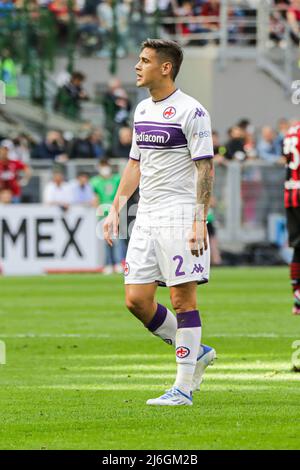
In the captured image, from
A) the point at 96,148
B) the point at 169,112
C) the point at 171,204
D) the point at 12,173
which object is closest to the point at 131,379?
the point at 171,204

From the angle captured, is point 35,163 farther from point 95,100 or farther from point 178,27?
point 178,27

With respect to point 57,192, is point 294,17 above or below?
above

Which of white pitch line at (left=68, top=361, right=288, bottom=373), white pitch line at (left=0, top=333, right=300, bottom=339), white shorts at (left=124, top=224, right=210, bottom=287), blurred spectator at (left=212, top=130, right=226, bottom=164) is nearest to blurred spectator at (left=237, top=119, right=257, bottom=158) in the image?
blurred spectator at (left=212, top=130, right=226, bottom=164)

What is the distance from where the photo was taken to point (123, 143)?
96.7 ft

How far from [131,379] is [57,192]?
16709 mm

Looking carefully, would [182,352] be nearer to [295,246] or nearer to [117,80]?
[295,246]

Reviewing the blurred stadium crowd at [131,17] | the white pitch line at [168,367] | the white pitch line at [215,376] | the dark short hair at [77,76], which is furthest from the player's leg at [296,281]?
the blurred stadium crowd at [131,17]

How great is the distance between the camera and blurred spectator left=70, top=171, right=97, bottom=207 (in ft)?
90.9

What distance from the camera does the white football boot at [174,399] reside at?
372 inches

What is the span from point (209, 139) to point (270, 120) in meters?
29.2

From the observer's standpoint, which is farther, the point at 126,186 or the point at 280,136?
the point at 280,136

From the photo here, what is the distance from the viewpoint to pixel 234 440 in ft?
25.9

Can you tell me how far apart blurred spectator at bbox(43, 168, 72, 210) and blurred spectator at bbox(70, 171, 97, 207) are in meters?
0.13
